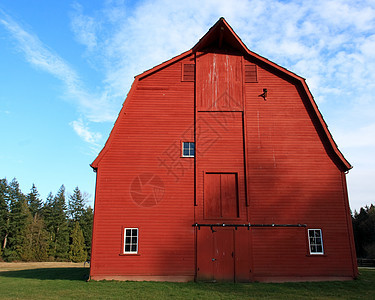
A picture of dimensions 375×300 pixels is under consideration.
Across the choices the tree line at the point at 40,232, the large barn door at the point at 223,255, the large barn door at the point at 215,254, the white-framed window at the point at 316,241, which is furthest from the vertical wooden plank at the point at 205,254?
the tree line at the point at 40,232

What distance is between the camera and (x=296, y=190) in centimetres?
1331

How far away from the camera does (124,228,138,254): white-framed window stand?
12586mm

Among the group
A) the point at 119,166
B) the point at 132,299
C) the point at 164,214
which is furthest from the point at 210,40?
the point at 132,299

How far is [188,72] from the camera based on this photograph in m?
14.7

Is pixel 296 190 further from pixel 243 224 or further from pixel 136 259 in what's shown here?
pixel 136 259

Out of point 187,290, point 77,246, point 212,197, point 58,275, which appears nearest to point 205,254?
point 187,290

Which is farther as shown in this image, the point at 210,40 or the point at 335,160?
the point at 210,40

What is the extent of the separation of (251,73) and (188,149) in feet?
16.1

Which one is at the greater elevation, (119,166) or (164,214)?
(119,166)

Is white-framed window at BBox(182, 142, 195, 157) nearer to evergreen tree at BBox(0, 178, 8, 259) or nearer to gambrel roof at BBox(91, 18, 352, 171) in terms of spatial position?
gambrel roof at BBox(91, 18, 352, 171)

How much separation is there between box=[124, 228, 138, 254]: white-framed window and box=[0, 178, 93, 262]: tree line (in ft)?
132

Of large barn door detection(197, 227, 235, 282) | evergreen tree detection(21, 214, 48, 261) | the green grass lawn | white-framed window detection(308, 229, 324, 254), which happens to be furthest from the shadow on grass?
evergreen tree detection(21, 214, 48, 261)

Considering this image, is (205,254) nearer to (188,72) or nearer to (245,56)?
(188,72)

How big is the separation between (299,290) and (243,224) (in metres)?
3.22
